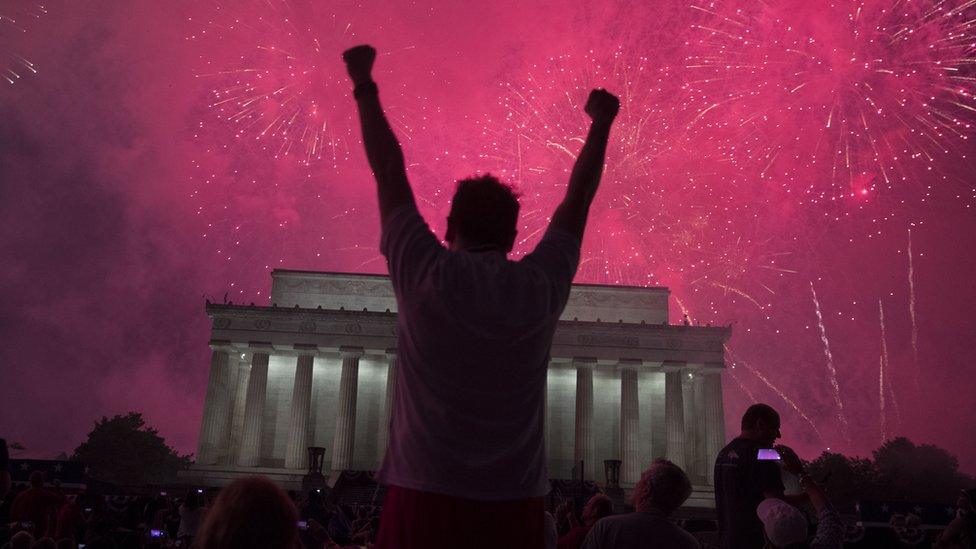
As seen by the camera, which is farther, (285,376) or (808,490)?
(285,376)

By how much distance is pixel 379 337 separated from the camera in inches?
2377

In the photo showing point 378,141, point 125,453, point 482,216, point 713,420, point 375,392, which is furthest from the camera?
point 125,453

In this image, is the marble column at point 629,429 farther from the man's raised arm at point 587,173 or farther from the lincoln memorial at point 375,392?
the man's raised arm at point 587,173

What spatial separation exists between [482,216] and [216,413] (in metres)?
58.9

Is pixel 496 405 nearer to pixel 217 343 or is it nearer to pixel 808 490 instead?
pixel 808 490

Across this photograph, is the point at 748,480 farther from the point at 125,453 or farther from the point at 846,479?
the point at 125,453

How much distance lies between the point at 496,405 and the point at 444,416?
0.23m

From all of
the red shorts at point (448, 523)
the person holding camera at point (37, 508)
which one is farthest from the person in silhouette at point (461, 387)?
the person holding camera at point (37, 508)

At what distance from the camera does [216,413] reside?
58562 mm

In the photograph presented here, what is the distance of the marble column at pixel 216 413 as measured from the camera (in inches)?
2255

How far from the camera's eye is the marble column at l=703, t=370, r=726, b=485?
5812 centimetres

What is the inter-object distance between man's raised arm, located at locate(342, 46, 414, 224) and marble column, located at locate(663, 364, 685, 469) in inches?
2238

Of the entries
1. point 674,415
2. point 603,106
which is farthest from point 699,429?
point 603,106

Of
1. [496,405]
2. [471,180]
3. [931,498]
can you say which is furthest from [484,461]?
[931,498]
